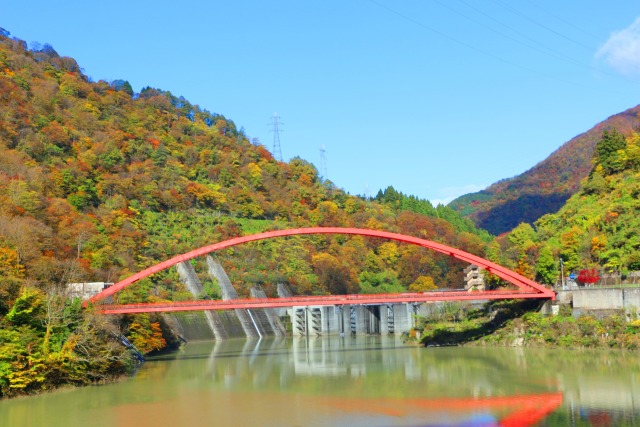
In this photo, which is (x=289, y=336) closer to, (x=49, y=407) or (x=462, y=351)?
(x=462, y=351)

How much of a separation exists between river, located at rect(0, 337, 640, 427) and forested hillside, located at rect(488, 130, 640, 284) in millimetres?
7305

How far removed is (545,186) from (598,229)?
77.9 meters

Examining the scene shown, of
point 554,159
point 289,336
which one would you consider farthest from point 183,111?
point 554,159

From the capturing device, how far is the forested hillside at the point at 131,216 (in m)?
22.5

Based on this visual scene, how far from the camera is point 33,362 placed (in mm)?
20375

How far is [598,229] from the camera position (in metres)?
37.6

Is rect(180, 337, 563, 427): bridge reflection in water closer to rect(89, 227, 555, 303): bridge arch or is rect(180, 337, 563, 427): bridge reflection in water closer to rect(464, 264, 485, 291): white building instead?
rect(89, 227, 555, 303): bridge arch

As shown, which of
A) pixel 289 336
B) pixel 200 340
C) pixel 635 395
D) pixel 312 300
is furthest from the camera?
pixel 289 336

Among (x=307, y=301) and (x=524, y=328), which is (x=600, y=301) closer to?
(x=524, y=328)

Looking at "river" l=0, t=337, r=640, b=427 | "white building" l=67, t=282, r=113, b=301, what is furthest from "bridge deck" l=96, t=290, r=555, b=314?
"river" l=0, t=337, r=640, b=427

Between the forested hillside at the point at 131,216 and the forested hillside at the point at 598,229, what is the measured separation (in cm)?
1634

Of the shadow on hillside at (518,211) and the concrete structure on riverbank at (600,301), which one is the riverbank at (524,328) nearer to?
the concrete structure on riverbank at (600,301)

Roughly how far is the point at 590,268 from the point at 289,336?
2166cm

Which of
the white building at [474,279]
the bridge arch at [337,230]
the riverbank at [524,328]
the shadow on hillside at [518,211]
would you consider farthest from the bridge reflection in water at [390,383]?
the shadow on hillside at [518,211]
